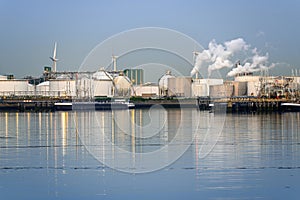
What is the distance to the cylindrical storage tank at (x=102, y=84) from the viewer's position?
447 ft

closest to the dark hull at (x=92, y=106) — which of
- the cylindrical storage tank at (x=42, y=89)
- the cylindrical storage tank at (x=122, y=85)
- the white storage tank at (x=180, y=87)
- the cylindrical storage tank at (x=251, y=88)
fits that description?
the cylindrical storage tank at (x=122, y=85)

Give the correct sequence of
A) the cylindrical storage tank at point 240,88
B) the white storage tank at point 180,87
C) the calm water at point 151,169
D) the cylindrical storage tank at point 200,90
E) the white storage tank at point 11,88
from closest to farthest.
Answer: the calm water at point 151,169 < the cylindrical storage tank at point 200,90 < the cylindrical storage tank at point 240,88 < the white storage tank at point 180,87 < the white storage tank at point 11,88

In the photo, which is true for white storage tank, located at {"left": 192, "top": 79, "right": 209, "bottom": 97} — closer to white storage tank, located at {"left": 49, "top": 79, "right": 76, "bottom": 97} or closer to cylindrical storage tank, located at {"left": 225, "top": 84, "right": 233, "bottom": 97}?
cylindrical storage tank, located at {"left": 225, "top": 84, "right": 233, "bottom": 97}

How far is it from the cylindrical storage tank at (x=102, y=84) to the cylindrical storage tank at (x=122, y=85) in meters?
1.67

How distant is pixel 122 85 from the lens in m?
138

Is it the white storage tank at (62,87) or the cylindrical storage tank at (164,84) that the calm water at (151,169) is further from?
the cylindrical storage tank at (164,84)

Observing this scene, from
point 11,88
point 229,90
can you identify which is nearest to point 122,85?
point 11,88

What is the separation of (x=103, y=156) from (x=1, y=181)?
534cm

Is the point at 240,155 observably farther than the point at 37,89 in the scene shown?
No

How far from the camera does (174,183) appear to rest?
46.7 feet

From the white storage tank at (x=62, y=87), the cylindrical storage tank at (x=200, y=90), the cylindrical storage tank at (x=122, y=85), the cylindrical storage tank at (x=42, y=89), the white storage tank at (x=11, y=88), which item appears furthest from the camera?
the white storage tank at (x=11, y=88)

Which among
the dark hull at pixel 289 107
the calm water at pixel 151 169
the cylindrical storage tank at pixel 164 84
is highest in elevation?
the cylindrical storage tank at pixel 164 84

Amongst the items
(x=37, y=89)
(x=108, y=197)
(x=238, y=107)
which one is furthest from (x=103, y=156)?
(x=37, y=89)

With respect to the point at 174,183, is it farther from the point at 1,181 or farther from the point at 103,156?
the point at 103,156
